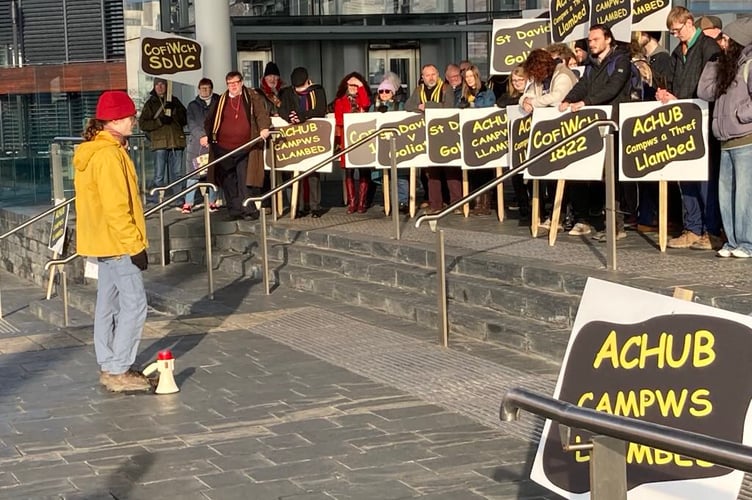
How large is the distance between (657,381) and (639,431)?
1.20 m

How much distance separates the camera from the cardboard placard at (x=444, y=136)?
14133mm

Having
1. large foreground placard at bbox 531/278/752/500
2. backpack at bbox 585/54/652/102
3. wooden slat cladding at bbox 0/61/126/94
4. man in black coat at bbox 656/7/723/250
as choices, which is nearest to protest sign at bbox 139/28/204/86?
backpack at bbox 585/54/652/102

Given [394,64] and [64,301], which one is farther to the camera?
[394,64]

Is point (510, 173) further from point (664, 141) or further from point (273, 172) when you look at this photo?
point (273, 172)

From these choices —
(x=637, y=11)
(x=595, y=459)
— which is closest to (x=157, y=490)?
(x=595, y=459)

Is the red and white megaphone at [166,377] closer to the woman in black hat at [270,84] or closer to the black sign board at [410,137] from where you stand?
the black sign board at [410,137]

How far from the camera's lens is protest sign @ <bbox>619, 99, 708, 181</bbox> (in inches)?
408

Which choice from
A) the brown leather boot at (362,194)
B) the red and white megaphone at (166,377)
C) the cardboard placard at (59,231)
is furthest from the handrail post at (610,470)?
the brown leather boot at (362,194)

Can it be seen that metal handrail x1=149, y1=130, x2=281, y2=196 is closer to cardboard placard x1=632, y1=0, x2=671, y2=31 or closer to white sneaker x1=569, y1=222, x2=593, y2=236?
white sneaker x1=569, y1=222, x2=593, y2=236

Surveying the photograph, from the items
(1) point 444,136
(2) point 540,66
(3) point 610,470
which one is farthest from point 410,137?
(3) point 610,470

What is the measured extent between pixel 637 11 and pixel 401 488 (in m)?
7.61

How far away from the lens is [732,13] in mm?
15367

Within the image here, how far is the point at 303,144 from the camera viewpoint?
15.6 m

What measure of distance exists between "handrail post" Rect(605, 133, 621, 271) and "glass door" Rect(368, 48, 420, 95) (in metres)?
13.5
